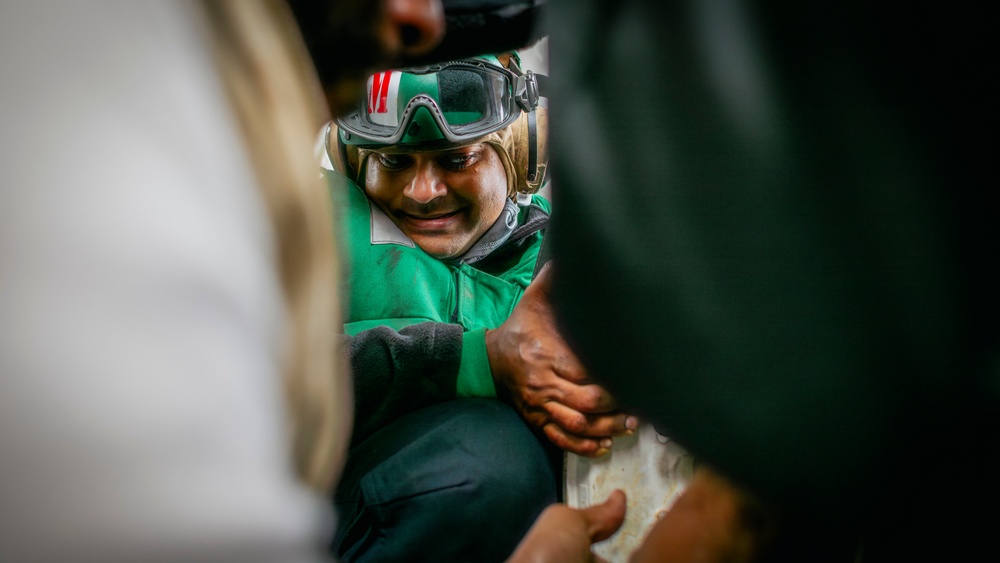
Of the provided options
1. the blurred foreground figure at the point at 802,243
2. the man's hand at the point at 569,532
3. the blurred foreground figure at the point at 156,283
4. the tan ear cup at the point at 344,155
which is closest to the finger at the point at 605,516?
the man's hand at the point at 569,532

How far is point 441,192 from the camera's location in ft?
3.06

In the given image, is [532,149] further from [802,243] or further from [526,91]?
[802,243]

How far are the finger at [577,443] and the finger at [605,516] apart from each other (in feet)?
0.17

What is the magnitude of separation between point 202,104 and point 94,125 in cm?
4

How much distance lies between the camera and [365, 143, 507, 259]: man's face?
92cm

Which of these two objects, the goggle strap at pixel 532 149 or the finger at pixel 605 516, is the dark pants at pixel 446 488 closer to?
the finger at pixel 605 516

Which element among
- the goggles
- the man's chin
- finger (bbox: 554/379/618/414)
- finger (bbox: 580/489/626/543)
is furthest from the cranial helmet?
finger (bbox: 580/489/626/543)

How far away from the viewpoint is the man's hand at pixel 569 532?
1.65 feet

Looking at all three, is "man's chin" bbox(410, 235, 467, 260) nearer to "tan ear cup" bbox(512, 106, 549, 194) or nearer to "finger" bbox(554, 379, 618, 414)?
"tan ear cup" bbox(512, 106, 549, 194)

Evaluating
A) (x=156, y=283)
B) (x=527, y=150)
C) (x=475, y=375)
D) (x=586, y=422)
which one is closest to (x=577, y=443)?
(x=586, y=422)

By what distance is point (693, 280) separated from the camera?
0.41m

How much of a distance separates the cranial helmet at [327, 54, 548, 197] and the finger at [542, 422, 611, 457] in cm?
41

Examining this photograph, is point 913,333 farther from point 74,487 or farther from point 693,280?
point 74,487

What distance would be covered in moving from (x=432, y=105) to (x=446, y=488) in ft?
1.54
